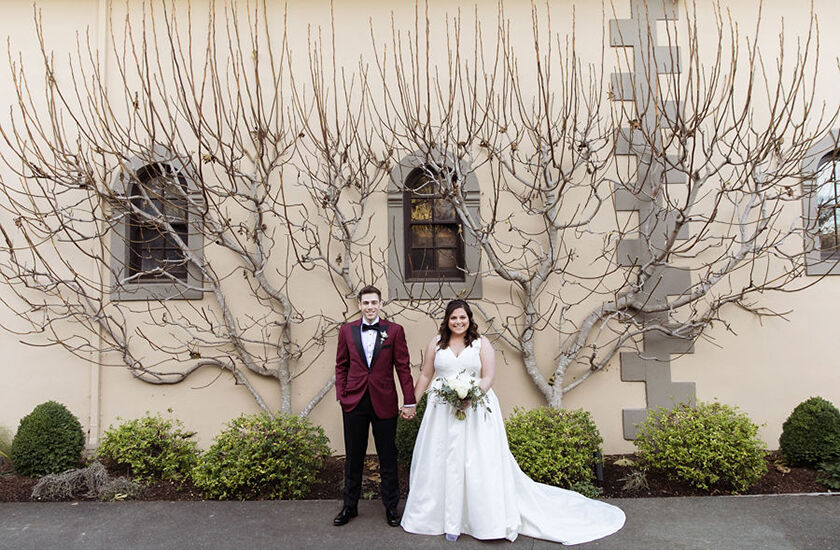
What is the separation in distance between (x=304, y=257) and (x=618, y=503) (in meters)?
3.62

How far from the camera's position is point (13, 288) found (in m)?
5.71

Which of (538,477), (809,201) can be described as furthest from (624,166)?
(538,477)

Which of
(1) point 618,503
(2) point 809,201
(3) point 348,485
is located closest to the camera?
→ (3) point 348,485

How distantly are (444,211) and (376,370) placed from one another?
7.56 feet

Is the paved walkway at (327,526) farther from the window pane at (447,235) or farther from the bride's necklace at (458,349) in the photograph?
the window pane at (447,235)

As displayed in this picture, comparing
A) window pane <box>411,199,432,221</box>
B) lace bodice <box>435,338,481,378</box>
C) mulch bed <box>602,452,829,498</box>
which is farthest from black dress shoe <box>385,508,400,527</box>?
window pane <box>411,199,432,221</box>

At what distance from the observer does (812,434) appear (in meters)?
5.13

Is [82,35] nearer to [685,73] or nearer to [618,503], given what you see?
[685,73]

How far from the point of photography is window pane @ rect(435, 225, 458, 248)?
592 cm

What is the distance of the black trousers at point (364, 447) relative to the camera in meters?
4.20

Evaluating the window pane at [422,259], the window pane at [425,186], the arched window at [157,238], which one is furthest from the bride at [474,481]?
the arched window at [157,238]

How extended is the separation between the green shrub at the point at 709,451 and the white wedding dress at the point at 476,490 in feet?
2.97

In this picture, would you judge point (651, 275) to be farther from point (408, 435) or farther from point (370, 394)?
point (370, 394)

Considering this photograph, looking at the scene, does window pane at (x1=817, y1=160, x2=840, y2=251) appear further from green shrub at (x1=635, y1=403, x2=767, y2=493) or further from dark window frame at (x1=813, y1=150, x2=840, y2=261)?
green shrub at (x1=635, y1=403, x2=767, y2=493)
